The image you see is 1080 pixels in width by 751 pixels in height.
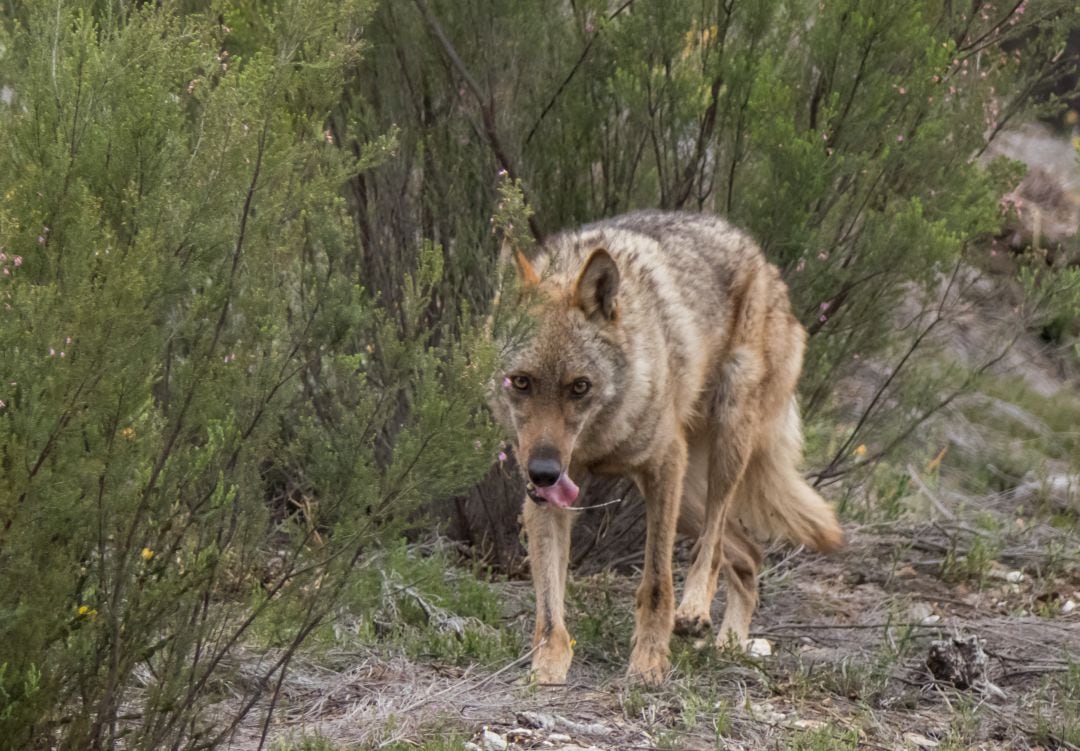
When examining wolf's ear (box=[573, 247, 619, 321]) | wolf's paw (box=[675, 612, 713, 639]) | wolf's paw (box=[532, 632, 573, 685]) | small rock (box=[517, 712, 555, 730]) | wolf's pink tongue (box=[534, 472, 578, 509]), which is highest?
wolf's ear (box=[573, 247, 619, 321])

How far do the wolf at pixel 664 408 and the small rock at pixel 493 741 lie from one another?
35.2 inches

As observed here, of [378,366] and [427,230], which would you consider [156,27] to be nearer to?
[378,366]

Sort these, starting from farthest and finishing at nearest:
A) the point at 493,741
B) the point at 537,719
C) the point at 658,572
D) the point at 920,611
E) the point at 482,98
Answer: the point at 920,611 < the point at 482,98 < the point at 658,572 < the point at 537,719 < the point at 493,741

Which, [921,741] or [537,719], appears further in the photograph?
[921,741]

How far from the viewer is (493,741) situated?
15.6 ft

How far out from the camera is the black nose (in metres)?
5.41

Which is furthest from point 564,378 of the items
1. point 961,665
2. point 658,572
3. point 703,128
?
point 703,128

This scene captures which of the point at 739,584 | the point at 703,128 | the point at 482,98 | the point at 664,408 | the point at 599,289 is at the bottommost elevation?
the point at 739,584

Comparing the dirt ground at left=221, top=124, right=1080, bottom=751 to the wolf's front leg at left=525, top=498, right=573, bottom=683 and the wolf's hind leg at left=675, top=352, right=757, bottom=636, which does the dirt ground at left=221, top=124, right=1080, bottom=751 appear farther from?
the wolf's hind leg at left=675, top=352, right=757, bottom=636

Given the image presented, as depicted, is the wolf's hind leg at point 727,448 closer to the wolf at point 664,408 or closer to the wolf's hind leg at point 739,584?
the wolf at point 664,408

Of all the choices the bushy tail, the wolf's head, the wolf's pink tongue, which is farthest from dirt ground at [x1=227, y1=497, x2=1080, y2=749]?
the wolf's head

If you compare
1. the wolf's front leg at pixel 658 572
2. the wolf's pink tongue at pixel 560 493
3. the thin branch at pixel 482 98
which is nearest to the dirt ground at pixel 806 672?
the wolf's front leg at pixel 658 572

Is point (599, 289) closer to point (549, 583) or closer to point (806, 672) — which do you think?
point (549, 583)

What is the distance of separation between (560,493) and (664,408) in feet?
2.53
